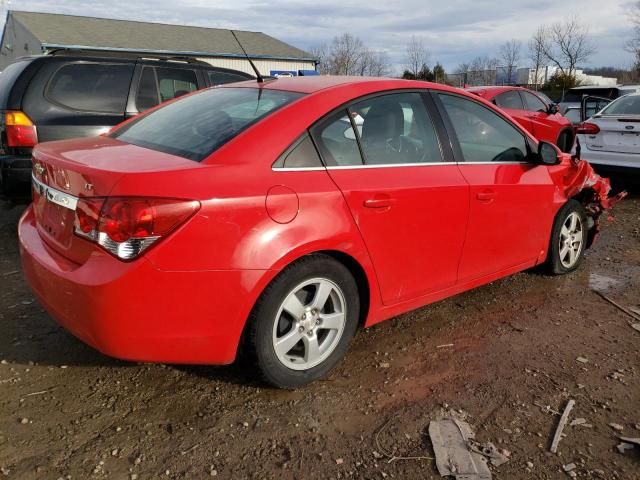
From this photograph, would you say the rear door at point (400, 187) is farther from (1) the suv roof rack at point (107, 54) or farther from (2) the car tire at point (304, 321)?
(1) the suv roof rack at point (107, 54)

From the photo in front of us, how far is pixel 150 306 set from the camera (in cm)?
228

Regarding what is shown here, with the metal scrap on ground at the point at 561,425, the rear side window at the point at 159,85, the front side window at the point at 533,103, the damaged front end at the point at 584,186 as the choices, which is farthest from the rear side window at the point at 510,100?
the metal scrap on ground at the point at 561,425

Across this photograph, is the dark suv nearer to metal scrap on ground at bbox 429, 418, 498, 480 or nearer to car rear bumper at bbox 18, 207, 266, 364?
car rear bumper at bbox 18, 207, 266, 364

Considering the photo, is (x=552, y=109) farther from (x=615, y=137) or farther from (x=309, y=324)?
(x=309, y=324)

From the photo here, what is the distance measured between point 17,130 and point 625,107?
8310 mm

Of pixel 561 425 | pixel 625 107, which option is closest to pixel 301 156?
pixel 561 425

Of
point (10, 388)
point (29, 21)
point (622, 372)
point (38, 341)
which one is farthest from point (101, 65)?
point (29, 21)

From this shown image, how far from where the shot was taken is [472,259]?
352 cm

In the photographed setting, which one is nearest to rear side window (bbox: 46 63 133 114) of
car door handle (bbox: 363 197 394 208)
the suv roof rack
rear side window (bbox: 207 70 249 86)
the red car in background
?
the suv roof rack

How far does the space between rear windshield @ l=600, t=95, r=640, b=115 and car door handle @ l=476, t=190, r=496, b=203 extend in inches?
232

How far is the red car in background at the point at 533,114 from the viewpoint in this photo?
31.9 ft

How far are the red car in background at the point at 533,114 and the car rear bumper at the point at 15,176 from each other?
295 inches

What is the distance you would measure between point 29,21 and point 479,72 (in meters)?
44.2

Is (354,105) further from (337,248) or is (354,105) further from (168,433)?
(168,433)
